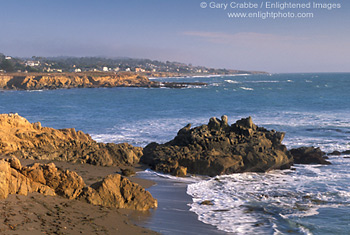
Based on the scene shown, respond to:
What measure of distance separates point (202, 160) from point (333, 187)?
5.92 m

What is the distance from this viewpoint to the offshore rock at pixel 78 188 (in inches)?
420

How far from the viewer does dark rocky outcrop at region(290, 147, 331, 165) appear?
19.4 meters

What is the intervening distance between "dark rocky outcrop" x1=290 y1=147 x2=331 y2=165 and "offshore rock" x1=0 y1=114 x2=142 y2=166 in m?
9.12

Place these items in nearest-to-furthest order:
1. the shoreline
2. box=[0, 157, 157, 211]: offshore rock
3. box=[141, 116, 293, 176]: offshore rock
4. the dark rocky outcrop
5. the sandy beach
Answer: the sandy beach
the shoreline
box=[0, 157, 157, 211]: offshore rock
box=[141, 116, 293, 176]: offshore rock
the dark rocky outcrop

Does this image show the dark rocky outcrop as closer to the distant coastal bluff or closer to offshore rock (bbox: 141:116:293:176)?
offshore rock (bbox: 141:116:293:176)

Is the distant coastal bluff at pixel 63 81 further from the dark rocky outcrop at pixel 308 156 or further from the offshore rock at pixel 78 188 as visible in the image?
the offshore rock at pixel 78 188

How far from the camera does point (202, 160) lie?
55.7 ft

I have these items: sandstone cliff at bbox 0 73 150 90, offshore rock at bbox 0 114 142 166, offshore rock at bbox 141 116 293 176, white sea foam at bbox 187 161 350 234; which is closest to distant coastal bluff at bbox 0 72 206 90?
sandstone cliff at bbox 0 73 150 90

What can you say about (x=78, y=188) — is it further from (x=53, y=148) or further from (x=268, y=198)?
(x=53, y=148)

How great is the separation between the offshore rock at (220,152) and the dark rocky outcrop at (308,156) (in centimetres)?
136

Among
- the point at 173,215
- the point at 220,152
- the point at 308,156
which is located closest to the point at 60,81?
the point at 220,152

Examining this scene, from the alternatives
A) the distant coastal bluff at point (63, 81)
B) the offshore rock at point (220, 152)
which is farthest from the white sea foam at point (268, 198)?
the distant coastal bluff at point (63, 81)

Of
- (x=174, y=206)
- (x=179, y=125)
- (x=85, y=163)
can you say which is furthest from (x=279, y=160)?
(x=179, y=125)

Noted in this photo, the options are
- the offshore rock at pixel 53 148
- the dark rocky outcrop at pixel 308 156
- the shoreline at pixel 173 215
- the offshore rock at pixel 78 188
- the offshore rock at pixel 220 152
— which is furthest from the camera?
the dark rocky outcrop at pixel 308 156
